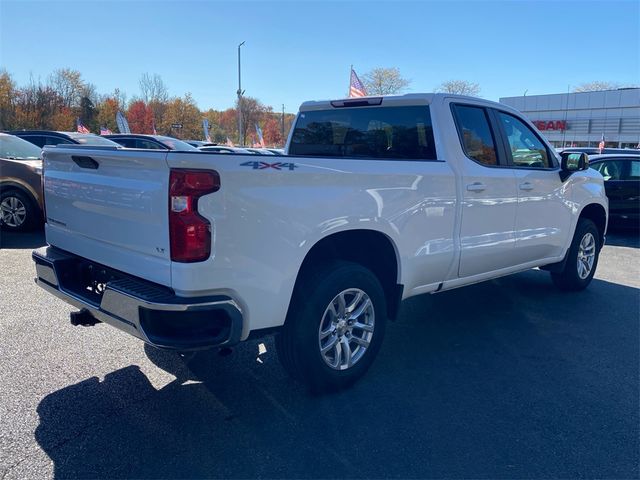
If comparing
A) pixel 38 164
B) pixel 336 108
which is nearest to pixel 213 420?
pixel 336 108

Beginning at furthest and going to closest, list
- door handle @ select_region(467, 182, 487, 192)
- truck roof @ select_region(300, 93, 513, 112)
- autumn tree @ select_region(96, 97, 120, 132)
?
autumn tree @ select_region(96, 97, 120, 132) < truck roof @ select_region(300, 93, 513, 112) < door handle @ select_region(467, 182, 487, 192)

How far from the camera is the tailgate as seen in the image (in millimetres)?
2654

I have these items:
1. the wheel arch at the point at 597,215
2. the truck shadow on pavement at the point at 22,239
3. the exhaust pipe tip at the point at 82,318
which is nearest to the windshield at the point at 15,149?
the truck shadow on pavement at the point at 22,239

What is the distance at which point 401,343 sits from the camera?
4.43m

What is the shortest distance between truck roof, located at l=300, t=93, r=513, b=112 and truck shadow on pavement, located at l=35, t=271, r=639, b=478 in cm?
210

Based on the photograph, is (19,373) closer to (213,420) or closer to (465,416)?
(213,420)

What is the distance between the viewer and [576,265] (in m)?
5.95

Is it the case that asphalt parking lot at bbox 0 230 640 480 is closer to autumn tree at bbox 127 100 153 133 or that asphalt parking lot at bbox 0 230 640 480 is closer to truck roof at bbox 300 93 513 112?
truck roof at bbox 300 93 513 112

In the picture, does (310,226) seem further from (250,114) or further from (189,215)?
(250,114)

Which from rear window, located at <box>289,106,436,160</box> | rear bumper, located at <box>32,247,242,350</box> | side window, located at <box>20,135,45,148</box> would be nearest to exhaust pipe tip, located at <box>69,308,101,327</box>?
rear bumper, located at <box>32,247,242,350</box>

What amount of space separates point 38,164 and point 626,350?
8.84 metres

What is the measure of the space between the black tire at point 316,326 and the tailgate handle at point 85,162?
4.82 ft

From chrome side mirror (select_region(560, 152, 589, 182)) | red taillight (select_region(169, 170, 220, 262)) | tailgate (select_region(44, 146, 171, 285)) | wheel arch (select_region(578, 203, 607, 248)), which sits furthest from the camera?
wheel arch (select_region(578, 203, 607, 248))

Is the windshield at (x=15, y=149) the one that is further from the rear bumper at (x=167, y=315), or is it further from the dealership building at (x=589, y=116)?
the dealership building at (x=589, y=116)
